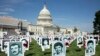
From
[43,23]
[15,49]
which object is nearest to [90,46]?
[15,49]

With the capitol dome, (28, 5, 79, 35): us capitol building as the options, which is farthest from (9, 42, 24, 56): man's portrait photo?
the capitol dome

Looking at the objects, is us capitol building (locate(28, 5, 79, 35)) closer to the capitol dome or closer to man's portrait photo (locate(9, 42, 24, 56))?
the capitol dome

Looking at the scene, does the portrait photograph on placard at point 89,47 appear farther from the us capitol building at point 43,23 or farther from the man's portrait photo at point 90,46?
the us capitol building at point 43,23

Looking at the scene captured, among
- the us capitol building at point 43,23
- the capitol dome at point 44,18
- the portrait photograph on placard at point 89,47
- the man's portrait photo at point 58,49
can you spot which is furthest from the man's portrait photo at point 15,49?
the capitol dome at point 44,18

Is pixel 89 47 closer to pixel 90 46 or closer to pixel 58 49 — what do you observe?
pixel 90 46

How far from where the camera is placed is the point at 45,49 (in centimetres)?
1734

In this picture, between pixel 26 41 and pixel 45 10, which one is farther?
pixel 45 10

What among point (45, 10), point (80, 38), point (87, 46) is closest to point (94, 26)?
point (80, 38)

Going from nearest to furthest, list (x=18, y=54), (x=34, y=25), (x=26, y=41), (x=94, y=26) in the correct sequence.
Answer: (x=18, y=54) < (x=26, y=41) < (x=94, y=26) < (x=34, y=25)

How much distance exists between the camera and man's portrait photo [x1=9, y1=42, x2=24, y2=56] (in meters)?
8.19

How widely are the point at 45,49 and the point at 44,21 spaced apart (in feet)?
312

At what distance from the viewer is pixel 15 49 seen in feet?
27.2

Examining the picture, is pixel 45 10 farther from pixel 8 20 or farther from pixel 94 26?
pixel 94 26

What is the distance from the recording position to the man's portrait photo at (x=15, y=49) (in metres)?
8.19
